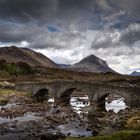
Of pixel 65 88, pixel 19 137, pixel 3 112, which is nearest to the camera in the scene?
pixel 19 137

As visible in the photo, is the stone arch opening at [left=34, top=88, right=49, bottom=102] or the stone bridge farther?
the stone arch opening at [left=34, top=88, right=49, bottom=102]

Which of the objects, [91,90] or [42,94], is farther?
[42,94]

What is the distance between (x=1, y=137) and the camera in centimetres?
3556

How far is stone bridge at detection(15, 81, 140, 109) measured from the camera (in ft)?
187

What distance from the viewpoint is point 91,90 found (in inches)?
2694

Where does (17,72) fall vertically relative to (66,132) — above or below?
above

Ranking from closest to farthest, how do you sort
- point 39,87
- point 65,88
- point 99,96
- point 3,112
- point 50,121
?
point 50,121
point 3,112
point 99,96
point 65,88
point 39,87

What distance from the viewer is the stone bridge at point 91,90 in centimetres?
5709

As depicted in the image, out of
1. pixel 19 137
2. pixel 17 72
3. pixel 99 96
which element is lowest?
pixel 19 137

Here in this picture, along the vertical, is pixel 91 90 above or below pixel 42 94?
below

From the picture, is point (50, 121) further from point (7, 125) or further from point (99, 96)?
point (99, 96)

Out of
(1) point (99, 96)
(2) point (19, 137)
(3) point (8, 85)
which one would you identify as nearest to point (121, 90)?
(1) point (99, 96)

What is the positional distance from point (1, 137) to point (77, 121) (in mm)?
14902

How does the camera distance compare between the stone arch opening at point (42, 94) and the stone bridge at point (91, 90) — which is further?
the stone arch opening at point (42, 94)
